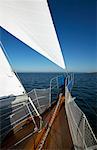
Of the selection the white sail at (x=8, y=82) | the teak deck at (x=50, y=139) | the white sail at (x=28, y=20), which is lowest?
the teak deck at (x=50, y=139)

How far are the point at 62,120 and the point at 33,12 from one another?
339 centimetres

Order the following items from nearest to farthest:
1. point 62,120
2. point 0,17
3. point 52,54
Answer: point 0,17 → point 52,54 → point 62,120

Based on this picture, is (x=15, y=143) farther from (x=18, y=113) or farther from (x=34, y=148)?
(x=18, y=113)

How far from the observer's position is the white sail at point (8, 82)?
4121 millimetres

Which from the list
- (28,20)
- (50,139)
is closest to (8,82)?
(28,20)

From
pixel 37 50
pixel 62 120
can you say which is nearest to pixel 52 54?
pixel 37 50

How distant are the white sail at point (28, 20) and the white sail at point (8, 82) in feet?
3.05

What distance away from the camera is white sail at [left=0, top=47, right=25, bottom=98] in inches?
162

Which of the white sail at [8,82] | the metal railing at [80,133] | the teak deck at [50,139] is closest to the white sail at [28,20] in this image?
the white sail at [8,82]

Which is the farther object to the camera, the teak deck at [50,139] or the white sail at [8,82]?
the white sail at [8,82]

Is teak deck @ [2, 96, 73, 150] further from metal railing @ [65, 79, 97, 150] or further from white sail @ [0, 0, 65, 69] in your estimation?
white sail @ [0, 0, 65, 69]

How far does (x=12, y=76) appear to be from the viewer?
4.33 meters

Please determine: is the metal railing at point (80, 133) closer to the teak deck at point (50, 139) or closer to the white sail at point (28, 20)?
the teak deck at point (50, 139)

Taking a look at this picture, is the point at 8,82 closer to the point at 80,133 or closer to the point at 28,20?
the point at 28,20
